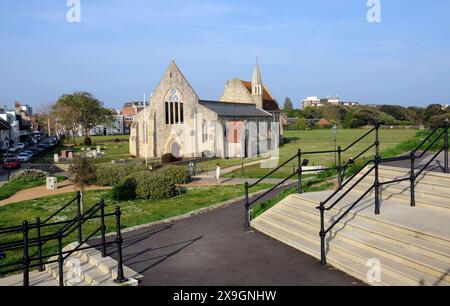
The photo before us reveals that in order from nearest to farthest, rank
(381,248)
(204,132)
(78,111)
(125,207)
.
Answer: (381,248)
(125,207)
(204,132)
(78,111)

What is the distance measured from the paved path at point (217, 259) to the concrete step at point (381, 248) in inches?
29.9

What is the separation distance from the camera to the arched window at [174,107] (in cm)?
5112

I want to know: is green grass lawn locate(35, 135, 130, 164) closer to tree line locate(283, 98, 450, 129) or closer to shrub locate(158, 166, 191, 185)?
shrub locate(158, 166, 191, 185)

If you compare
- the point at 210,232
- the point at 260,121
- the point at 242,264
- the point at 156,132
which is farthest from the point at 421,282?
the point at 260,121

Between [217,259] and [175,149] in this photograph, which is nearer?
[217,259]

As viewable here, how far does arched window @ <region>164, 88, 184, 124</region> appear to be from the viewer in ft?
168

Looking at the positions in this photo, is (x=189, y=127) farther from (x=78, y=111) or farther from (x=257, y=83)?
(x=78, y=111)

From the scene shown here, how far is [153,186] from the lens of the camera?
68.3ft

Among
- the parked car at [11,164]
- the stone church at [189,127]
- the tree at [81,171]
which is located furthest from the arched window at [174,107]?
the tree at [81,171]

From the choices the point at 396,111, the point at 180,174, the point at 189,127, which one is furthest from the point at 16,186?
the point at 396,111

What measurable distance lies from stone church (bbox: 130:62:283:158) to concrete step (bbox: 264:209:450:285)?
37199 mm

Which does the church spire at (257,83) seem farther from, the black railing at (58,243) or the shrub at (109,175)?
the black railing at (58,243)

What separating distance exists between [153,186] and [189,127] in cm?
2932

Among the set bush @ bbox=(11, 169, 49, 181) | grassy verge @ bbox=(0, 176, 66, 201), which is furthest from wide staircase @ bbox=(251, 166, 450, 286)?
bush @ bbox=(11, 169, 49, 181)
